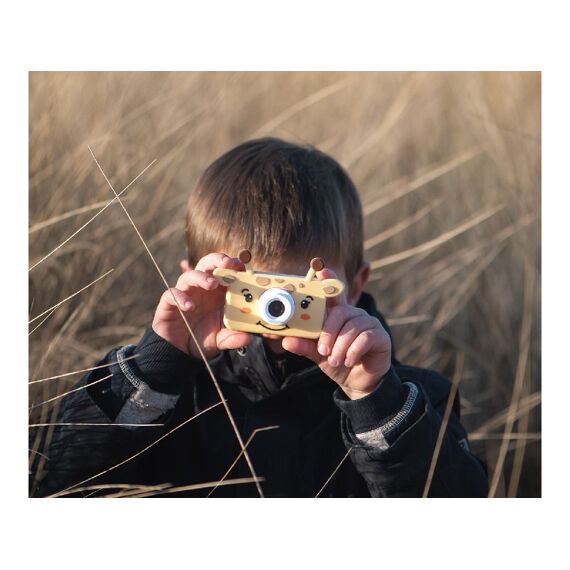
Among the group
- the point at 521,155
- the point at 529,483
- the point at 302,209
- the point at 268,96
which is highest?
the point at 268,96

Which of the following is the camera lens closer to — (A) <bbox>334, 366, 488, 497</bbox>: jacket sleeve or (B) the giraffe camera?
(B) the giraffe camera

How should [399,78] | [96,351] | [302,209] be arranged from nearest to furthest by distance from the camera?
1. [302,209]
2. [96,351]
3. [399,78]

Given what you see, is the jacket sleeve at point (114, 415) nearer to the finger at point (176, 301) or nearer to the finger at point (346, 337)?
the finger at point (176, 301)

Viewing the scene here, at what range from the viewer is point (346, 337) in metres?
1.19

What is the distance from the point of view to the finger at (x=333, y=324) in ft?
3.92

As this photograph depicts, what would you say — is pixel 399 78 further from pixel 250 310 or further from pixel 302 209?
pixel 250 310

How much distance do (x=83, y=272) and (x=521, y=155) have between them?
1301mm

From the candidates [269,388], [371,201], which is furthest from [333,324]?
[371,201]

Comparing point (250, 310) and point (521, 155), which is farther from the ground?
point (521, 155)

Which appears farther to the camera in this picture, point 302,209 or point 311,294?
point 302,209

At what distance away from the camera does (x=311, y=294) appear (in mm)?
1196

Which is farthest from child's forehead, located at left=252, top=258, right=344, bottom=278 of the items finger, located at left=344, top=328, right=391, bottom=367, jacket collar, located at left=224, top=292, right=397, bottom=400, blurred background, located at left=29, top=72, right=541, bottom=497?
blurred background, located at left=29, top=72, right=541, bottom=497

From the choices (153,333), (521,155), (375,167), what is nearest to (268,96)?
(375,167)

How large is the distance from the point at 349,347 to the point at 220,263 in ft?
0.82
